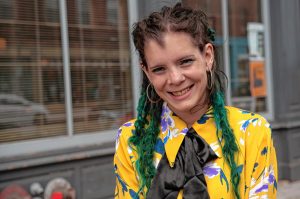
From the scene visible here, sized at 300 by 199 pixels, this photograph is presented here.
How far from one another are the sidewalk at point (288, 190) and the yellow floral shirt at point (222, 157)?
5038mm

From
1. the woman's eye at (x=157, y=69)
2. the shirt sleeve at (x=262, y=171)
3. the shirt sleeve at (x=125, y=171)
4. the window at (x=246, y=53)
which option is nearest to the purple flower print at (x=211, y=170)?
the shirt sleeve at (x=262, y=171)

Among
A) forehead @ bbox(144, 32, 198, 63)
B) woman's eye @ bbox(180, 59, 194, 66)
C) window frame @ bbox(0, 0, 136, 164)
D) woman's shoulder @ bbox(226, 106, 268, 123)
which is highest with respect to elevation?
forehead @ bbox(144, 32, 198, 63)

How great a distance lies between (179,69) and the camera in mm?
1543

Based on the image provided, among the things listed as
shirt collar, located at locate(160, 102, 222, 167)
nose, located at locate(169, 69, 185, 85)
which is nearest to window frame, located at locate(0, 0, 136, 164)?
shirt collar, located at locate(160, 102, 222, 167)

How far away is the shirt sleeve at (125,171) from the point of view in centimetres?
166

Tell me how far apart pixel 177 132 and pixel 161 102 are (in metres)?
0.17

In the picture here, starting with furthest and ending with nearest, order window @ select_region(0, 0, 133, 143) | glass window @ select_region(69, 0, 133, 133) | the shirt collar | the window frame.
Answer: glass window @ select_region(69, 0, 133, 133) → window @ select_region(0, 0, 133, 143) → the window frame → the shirt collar

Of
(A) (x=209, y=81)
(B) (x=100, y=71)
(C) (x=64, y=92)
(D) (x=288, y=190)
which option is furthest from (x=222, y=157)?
(D) (x=288, y=190)

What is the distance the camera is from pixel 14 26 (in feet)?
16.4

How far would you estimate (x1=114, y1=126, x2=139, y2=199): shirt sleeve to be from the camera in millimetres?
1659

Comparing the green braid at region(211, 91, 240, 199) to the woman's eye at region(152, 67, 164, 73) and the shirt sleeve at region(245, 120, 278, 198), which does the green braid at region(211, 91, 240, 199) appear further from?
the woman's eye at region(152, 67, 164, 73)

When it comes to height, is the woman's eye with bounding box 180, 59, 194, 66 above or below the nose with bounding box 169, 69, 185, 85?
above

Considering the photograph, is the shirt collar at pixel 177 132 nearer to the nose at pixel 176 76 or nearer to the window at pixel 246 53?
the nose at pixel 176 76

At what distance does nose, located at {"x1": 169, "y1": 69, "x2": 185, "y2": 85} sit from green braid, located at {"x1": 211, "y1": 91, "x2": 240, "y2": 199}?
186 millimetres
